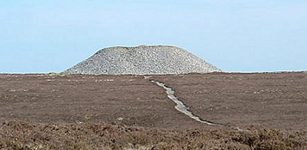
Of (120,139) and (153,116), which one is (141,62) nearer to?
(153,116)

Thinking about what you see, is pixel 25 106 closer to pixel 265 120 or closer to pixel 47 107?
pixel 47 107

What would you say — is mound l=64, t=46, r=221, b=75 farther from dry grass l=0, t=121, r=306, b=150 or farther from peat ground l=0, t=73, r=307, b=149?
dry grass l=0, t=121, r=306, b=150

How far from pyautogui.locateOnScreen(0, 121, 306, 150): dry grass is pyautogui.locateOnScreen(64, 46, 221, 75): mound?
123421mm

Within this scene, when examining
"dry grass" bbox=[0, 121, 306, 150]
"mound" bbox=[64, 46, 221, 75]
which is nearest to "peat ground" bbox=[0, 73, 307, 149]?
"dry grass" bbox=[0, 121, 306, 150]

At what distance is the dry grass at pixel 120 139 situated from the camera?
1912 cm

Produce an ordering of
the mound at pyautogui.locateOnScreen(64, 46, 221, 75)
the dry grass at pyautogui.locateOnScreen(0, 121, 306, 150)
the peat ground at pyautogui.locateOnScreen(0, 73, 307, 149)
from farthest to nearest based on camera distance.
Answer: the mound at pyautogui.locateOnScreen(64, 46, 221, 75), the peat ground at pyautogui.locateOnScreen(0, 73, 307, 149), the dry grass at pyautogui.locateOnScreen(0, 121, 306, 150)

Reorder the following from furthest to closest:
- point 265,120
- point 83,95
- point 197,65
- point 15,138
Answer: point 197,65, point 83,95, point 265,120, point 15,138

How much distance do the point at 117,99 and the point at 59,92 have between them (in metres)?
11.3

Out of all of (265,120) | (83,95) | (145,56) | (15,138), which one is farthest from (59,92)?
(145,56)

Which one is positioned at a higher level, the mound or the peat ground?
the mound

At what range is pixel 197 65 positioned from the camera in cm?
16038

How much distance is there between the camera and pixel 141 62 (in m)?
156

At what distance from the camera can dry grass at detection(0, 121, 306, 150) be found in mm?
19125

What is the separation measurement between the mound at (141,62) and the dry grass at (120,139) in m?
123
